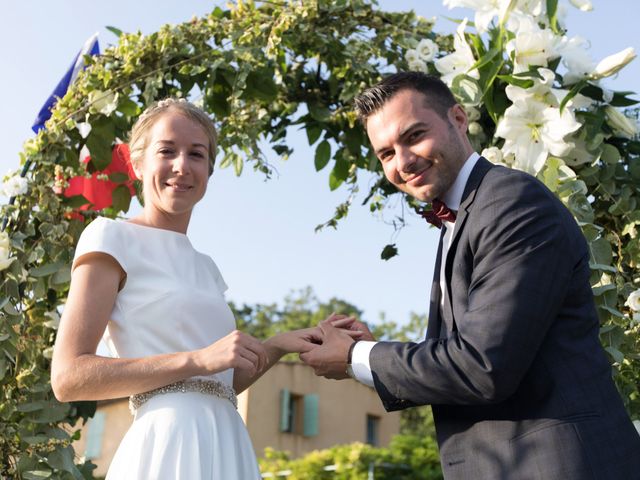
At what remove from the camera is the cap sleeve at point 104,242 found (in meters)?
2.51

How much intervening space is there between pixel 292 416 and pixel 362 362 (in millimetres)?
24744

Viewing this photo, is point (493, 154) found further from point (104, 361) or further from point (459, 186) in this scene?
point (104, 361)

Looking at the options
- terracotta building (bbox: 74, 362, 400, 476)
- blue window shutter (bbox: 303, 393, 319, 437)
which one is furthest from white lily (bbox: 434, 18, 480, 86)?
blue window shutter (bbox: 303, 393, 319, 437)

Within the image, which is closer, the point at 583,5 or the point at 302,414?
the point at 583,5

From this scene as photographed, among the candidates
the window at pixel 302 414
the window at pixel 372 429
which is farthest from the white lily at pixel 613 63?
the window at pixel 372 429

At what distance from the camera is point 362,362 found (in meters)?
2.54

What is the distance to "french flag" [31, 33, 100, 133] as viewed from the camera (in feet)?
13.9

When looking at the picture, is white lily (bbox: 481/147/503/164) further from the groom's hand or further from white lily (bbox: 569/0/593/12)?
the groom's hand

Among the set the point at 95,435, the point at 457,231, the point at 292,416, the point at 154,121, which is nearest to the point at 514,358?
the point at 457,231

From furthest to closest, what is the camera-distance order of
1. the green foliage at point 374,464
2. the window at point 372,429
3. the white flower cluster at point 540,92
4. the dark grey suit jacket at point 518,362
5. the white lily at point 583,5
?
the window at point 372,429 → the green foliage at point 374,464 → the white lily at point 583,5 → the white flower cluster at point 540,92 → the dark grey suit jacket at point 518,362

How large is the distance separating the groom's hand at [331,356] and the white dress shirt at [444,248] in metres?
0.07

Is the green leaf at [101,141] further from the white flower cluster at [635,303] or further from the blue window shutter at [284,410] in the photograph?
the blue window shutter at [284,410]

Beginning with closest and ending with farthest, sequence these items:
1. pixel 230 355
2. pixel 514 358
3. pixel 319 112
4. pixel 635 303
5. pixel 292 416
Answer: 1. pixel 514 358
2. pixel 230 355
3. pixel 635 303
4. pixel 319 112
5. pixel 292 416

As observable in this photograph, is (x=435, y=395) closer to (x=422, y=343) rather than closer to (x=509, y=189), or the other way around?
(x=422, y=343)
